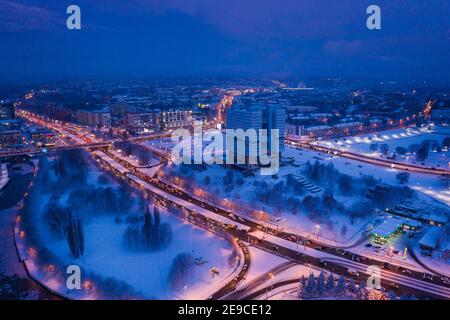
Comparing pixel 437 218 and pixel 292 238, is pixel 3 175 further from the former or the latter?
pixel 437 218

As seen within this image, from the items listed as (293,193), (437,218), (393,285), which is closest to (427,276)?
(393,285)

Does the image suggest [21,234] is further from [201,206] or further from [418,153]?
[418,153]

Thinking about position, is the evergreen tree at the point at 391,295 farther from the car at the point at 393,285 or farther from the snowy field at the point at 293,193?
the snowy field at the point at 293,193

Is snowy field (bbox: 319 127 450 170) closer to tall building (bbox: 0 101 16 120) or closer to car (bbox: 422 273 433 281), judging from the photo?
car (bbox: 422 273 433 281)

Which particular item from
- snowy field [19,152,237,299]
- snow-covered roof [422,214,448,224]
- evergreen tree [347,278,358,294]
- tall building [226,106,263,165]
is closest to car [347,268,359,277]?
evergreen tree [347,278,358,294]

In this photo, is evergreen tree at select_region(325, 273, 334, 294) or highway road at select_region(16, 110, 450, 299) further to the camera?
highway road at select_region(16, 110, 450, 299)
